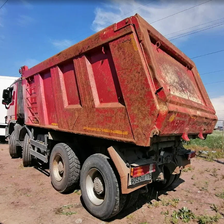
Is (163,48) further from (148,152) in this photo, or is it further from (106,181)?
(106,181)

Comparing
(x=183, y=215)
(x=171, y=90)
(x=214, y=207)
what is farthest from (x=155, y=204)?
(x=171, y=90)

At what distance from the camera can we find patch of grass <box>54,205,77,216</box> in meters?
3.13

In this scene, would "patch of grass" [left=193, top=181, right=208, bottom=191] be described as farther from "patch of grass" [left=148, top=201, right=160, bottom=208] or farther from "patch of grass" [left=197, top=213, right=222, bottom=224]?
"patch of grass" [left=148, top=201, right=160, bottom=208]

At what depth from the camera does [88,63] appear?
325cm

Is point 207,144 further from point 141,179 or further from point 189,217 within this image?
point 141,179

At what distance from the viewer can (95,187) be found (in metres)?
3.11

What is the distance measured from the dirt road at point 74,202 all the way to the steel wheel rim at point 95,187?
0.27 meters

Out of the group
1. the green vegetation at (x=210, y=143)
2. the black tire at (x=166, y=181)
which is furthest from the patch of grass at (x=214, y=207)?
the green vegetation at (x=210, y=143)

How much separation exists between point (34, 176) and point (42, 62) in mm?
3068

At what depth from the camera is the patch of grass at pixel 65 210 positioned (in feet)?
Result: 10.3

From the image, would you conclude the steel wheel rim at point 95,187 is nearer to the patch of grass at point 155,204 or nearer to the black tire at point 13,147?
the patch of grass at point 155,204

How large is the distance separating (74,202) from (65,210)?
341mm

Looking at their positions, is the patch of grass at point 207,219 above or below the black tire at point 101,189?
below

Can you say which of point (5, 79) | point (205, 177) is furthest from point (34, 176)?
point (5, 79)
